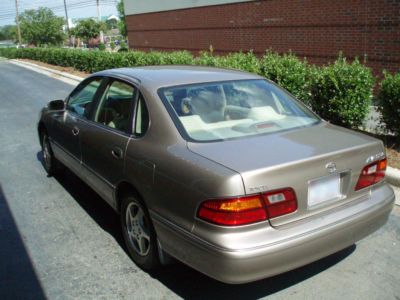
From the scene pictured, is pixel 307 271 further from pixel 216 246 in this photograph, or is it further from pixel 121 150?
pixel 121 150

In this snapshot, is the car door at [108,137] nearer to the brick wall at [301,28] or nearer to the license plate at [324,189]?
the license plate at [324,189]

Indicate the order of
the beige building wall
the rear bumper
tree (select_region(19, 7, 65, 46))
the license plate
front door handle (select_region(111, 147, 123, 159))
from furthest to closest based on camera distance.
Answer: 1. tree (select_region(19, 7, 65, 46))
2. the beige building wall
3. front door handle (select_region(111, 147, 123, 159))
4. the license plate
5. the rear bumper

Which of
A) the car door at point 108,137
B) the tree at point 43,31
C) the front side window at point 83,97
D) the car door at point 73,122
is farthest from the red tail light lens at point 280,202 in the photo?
the tree at point 43,31

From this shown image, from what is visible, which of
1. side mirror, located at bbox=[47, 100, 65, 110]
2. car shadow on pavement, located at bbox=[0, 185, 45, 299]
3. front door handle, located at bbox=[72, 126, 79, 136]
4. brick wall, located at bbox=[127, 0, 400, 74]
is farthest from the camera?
brick wall, located at bbox=[127, 0, 400, 74]

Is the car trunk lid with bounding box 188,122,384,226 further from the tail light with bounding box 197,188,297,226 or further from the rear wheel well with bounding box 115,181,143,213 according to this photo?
the rear wheel well with bounding box 115,181,143,213

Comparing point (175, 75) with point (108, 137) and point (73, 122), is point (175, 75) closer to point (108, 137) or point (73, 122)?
point (108, 137)

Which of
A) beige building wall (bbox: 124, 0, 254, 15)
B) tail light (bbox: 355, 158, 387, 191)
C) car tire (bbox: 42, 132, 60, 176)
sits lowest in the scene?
car tire (bbox: 42, 132, 60, 176)

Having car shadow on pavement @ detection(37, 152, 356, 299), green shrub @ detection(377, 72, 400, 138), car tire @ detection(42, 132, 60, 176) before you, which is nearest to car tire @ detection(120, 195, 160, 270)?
car shadow on pavement @ detection(37, 152, 356, 299)

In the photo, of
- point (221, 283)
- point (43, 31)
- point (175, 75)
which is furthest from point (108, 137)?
point (43, 31)

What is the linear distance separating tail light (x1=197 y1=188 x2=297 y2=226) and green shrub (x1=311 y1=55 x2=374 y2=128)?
14.2 feet

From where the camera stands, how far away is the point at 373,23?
1070 centimetres

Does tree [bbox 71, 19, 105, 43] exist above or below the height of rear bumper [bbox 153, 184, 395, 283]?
above

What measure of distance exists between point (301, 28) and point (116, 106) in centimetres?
1001

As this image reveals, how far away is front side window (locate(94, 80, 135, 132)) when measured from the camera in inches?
152
